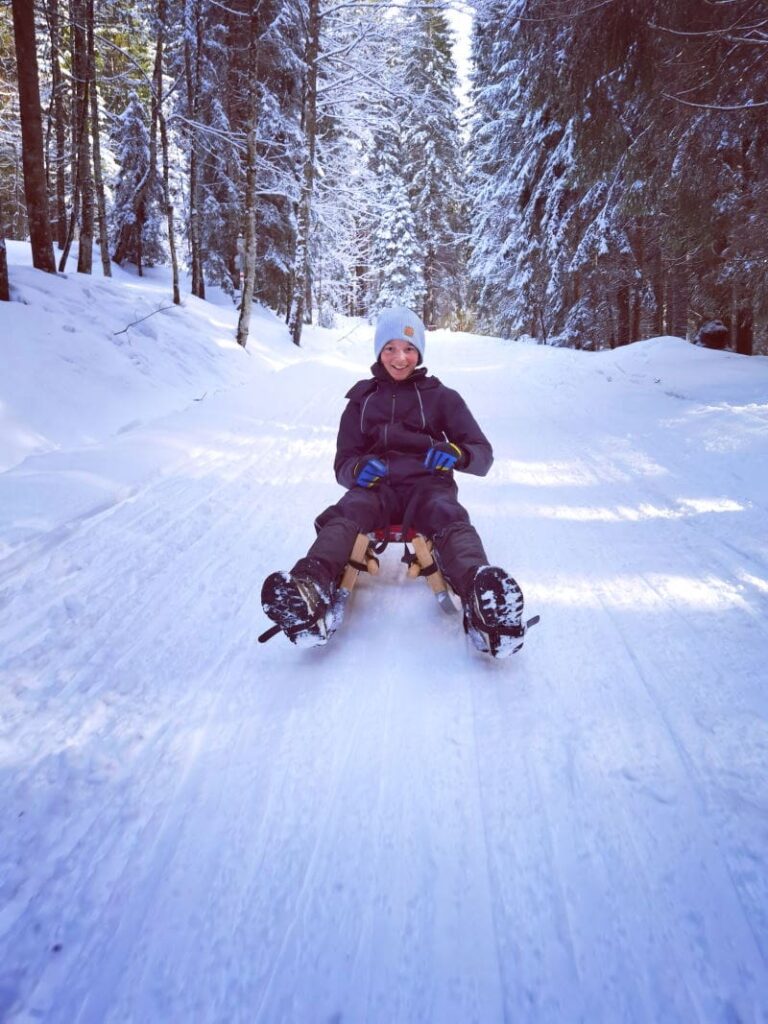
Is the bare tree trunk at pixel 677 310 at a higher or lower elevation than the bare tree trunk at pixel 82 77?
lower

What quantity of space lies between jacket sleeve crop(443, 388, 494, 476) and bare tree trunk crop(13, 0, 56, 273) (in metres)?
7.43

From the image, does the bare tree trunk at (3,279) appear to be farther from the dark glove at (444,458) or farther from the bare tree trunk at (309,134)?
the bare tree trunk at (309,134)

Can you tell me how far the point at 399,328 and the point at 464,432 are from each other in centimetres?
70

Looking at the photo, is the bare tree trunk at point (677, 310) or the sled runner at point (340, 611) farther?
the bare tree trunk at point (677, 310)

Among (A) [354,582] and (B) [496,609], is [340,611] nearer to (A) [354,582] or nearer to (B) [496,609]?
(A) [354,582]

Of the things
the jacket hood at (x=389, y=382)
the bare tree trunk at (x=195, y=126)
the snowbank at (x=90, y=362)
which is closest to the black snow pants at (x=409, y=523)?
the jacket hood at (x=389, y=382)

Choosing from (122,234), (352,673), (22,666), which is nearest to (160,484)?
(22,666)

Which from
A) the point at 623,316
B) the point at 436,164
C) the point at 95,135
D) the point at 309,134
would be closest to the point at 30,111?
the point at 95,135

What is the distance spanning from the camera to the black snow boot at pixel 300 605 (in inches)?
79.5

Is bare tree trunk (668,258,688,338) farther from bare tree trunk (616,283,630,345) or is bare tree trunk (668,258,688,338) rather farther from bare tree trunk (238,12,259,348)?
bare tree trunk (238,12,259,348)

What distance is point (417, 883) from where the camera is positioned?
132cm

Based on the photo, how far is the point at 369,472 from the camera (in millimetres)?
2754

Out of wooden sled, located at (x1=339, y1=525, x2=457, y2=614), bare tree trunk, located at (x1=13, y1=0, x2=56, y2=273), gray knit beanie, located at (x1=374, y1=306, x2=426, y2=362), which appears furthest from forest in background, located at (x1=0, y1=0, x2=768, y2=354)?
wooden sled, located at (x1=339, y1=525, x2=457, y2=614)

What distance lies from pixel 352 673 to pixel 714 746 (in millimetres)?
1265
